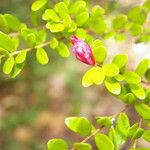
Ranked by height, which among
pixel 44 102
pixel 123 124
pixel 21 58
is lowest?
pixel 44 102

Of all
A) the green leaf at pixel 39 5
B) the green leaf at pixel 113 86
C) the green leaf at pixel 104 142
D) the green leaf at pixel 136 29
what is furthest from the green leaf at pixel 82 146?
the green leaf at pixel 136 29

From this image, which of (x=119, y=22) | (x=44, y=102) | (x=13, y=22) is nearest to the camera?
(x=13, y=22)

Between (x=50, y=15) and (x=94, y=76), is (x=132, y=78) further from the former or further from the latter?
(x=50, y=15)

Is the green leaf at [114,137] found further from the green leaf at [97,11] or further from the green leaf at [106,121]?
the green leaf at [97,11]

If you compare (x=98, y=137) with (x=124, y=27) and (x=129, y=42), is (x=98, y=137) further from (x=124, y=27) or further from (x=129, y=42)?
(x=129, y=42)

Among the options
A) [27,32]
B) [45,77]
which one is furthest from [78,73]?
[27,32]

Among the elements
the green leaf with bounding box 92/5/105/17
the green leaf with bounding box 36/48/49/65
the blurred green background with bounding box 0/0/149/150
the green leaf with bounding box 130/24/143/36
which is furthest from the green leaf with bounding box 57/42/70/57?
the blurred green background with bounding box 0/0/149/150

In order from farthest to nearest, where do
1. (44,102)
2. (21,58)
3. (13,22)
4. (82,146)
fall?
(44,102) < (13,22) < (21,58) < (82,146)

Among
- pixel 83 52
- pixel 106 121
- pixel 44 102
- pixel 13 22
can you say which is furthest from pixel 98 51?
pixel 44 102
